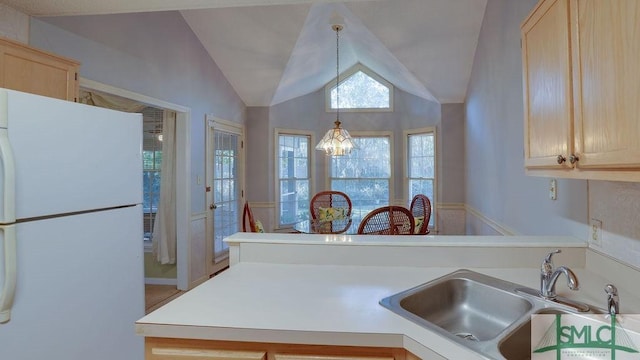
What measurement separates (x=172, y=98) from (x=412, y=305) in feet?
10.2

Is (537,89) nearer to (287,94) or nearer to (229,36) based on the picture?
(229,36)

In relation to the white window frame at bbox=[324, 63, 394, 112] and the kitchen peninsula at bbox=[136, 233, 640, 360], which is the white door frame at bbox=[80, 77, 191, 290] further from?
the white window frame at bbox=[324, 63, 394, 112]

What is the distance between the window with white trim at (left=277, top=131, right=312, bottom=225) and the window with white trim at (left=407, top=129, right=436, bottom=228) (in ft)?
5.36

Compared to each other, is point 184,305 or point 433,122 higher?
point 433,122

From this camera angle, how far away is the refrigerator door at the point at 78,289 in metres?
1.36

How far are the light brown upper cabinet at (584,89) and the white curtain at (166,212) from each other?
3.45m

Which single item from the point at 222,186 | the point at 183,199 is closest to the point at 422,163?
the point at 222,186

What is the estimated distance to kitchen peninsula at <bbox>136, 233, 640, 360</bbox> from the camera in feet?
3.11

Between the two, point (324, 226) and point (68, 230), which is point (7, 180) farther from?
point (324, 226)

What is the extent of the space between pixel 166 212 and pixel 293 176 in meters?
2.09

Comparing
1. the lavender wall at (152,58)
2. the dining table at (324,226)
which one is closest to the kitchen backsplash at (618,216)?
the dining table at (324,226)

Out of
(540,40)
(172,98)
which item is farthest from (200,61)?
(540,40)

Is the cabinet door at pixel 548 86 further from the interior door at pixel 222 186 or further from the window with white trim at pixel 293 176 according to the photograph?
the window with white trim at pixel 293 176

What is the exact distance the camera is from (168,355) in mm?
1018
